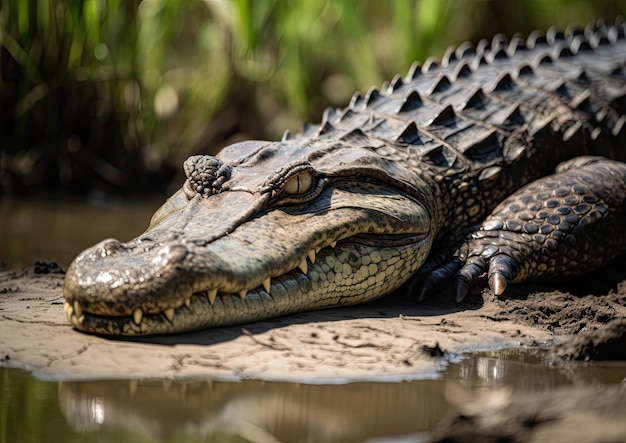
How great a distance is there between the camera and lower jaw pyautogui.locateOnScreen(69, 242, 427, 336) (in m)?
3.85

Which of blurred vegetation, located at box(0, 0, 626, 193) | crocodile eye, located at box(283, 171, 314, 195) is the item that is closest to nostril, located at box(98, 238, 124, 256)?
crocodile eye, located at box(283, 171, 314, 195)

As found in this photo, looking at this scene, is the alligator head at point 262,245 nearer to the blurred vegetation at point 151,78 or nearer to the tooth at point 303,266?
the tooth at point 303,266

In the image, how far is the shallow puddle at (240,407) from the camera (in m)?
2.97

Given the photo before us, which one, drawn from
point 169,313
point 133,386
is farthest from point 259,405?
point 169,313

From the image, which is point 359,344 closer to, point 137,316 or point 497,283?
point 137,316

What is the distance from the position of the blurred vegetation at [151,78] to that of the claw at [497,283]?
164 inches

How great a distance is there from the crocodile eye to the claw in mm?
1174

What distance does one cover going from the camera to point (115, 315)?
3.80 m

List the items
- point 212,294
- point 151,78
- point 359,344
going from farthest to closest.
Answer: point 151,78 < point 359,344 < point 212,294

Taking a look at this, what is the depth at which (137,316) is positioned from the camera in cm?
378

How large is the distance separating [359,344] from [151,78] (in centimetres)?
606

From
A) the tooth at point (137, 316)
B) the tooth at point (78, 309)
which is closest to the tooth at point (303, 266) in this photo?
the tooth at point (137, 316)

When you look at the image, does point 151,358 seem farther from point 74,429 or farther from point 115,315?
point 74,429

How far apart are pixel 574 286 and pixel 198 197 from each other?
2.40m
